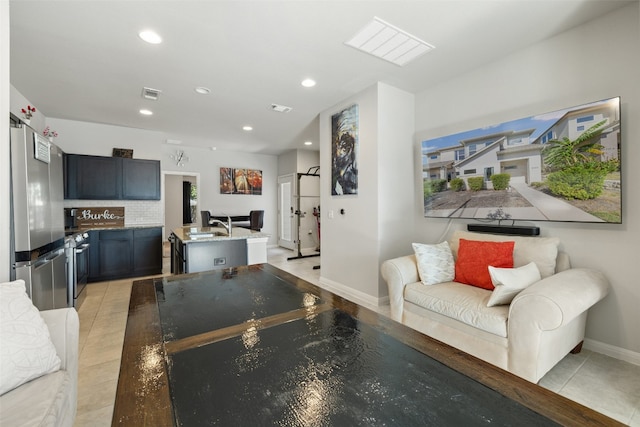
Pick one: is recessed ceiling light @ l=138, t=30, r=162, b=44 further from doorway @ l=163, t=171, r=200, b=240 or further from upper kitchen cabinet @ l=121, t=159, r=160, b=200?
doorway @ l=163, t=171, r=200, b=240

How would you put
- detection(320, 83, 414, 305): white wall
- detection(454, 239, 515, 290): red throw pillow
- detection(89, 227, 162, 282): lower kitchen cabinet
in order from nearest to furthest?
detection(454, 239, 515, 290): red throw pillow < detection(320, 83, 414, 305): white wall < detection(89, 227, 162, 282): lower kitchen cabinet

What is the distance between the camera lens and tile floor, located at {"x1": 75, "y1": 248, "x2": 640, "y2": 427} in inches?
64.2

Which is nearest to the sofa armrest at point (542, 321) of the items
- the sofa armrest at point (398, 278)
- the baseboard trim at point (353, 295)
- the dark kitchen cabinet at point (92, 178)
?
the sofa armrest at point (398, 278)

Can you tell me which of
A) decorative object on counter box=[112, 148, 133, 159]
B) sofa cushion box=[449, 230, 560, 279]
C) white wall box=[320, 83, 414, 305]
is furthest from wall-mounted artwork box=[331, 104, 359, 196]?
decorative object on counter box=[112, 148, 133, 159]

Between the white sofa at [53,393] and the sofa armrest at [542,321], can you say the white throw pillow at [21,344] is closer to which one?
the white sofa at [53,393]

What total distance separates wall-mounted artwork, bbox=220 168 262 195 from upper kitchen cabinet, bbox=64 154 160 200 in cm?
223

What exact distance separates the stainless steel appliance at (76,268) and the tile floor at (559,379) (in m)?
0.46

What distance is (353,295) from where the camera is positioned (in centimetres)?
371

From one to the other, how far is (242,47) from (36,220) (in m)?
2.24

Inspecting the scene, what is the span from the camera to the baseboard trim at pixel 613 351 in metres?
2.12

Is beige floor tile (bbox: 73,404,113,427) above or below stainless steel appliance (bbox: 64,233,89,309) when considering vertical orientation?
below

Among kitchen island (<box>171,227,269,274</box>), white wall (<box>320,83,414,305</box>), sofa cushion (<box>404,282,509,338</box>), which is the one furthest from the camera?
white wall (<box>320,83,414,305</box>)

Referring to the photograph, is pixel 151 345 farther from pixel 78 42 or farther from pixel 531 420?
pixel 78 42

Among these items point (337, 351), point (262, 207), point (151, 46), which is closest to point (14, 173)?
point (151, 46)
